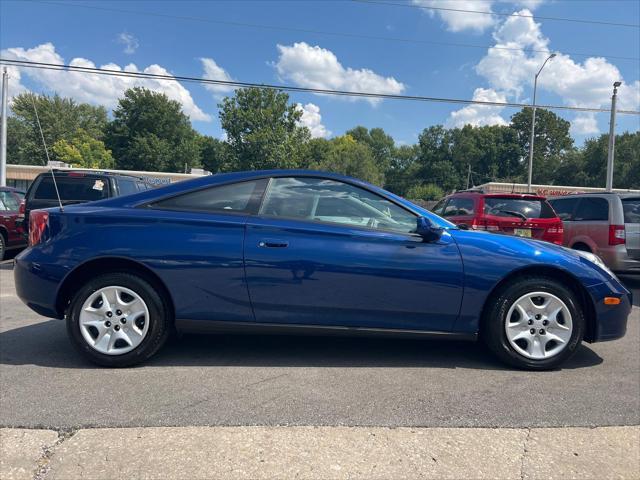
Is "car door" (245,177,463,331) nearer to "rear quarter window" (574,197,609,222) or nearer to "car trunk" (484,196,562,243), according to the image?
"car trunk" (484,196,562,243)

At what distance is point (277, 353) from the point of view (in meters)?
3.97

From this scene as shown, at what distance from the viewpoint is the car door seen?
3475 mm

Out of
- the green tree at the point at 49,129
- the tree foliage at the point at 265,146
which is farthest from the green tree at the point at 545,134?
the green tree at the point at 49,129

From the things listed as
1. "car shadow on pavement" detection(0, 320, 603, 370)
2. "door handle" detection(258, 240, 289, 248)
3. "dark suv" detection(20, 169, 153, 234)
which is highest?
"dark suv" detection(20, 169, 153, 234)

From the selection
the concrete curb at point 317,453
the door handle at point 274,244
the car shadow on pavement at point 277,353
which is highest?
the door handle at point 274,244

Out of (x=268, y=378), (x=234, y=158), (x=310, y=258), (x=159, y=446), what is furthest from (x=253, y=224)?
(x=234, y=158)

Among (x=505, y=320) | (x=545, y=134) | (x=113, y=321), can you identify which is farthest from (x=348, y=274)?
(x=545, y=134)

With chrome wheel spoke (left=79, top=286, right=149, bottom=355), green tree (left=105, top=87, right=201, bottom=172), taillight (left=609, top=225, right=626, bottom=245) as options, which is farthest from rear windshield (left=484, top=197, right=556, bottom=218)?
green tree (left=105, top=87, right=201, bottom=172)

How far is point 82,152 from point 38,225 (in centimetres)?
6219

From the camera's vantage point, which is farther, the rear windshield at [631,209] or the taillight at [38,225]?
the rear windshield at [631,209]

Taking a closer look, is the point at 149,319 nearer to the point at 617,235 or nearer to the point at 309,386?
the point at 309,386

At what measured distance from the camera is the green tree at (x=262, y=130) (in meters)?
56.8

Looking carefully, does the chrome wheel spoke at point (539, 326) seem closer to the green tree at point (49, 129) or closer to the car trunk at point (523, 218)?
the car trunk at point (523, 218)

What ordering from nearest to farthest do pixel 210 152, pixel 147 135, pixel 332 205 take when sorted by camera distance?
1. pixel 332 205
2. pixel 147 135
3. pixel 210 152
